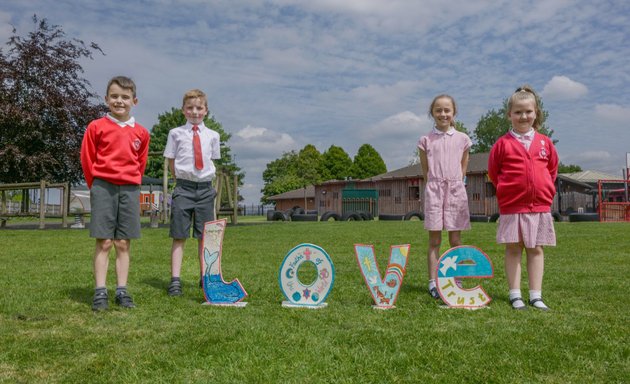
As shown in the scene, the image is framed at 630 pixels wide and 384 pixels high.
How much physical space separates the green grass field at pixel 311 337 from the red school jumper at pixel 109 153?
1.05 meters

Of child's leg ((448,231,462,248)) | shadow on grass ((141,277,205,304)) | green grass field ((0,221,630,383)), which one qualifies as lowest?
green grass field ((0,221,630,383))

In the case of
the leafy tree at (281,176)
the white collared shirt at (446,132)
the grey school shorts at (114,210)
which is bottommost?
the grey school shorts at (114,210)

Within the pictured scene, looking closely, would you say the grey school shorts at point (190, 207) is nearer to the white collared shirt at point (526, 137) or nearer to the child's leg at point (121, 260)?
the child's leg at point (121, 260)

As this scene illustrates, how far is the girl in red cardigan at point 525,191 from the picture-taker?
4.27m

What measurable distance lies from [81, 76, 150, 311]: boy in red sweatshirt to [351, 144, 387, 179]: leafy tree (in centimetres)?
6852

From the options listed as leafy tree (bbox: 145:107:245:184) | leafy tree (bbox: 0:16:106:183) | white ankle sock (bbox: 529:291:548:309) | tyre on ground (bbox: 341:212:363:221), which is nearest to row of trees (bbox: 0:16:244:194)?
leafy tree (bbox: 0:16:106:183)

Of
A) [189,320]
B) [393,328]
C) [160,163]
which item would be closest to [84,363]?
[189,320]

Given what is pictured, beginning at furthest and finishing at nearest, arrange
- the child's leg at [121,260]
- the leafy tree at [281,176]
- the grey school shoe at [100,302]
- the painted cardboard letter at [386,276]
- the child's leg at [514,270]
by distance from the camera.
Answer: the leafy tree at [281,176], the child's leg at [121,260], the child's leg at [514,270], the painted cardboard letter at [386,276], the grey school shoe at [100,302]

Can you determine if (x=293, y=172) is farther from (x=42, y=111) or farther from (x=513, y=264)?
(x=513, y=264)

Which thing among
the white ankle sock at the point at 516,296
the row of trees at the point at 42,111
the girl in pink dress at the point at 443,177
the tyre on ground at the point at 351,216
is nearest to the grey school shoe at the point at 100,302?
the girl in pink dress at the point at 443,177

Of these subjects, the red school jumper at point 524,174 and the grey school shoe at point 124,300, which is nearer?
the grey school shoe at point 124,300

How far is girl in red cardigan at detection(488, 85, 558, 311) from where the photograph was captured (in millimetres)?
4270

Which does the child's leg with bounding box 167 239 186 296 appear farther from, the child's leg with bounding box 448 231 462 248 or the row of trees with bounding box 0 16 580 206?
the row of trees with bounding box 0 16 580 206

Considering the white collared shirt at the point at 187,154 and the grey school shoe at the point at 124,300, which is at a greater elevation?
the white collared shirt at the point at 187,154
